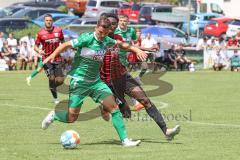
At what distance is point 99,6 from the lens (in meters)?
66.6

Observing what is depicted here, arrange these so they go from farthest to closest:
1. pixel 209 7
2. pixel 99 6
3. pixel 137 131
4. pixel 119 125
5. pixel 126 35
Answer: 1. pixel 209 7
2. pixel 99 6
3. pixel 126 35
4. pixel 137 131
5. pixel 119 125

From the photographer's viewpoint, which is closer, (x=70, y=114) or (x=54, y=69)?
(x=70, y=114)

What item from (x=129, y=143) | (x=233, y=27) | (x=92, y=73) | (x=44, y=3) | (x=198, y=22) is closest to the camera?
(x=129, y=143)

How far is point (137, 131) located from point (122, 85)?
4.11 feet

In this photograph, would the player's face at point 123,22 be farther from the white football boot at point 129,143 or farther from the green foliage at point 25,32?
the green foliage at point 25,32

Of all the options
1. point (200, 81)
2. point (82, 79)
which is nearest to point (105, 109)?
point (82, 79)

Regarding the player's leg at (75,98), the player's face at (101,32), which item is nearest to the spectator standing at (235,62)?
the player's leg at (75,98)

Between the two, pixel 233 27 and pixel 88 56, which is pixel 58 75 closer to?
pixel 88 56

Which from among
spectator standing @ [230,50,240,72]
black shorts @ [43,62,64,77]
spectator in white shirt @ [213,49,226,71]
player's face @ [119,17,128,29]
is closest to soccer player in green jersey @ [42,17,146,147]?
player's face @ [119,17,128,29]

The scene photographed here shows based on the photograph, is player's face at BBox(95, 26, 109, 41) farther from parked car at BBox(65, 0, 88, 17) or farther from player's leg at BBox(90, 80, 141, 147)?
parked car at BBox(65, 0, 88, 17)

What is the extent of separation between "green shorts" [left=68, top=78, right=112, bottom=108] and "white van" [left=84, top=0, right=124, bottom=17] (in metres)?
52.1

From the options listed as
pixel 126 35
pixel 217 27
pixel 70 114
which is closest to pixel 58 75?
pixel 126 35

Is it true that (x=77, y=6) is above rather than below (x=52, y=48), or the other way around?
below

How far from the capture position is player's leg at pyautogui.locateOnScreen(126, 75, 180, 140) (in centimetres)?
1302
